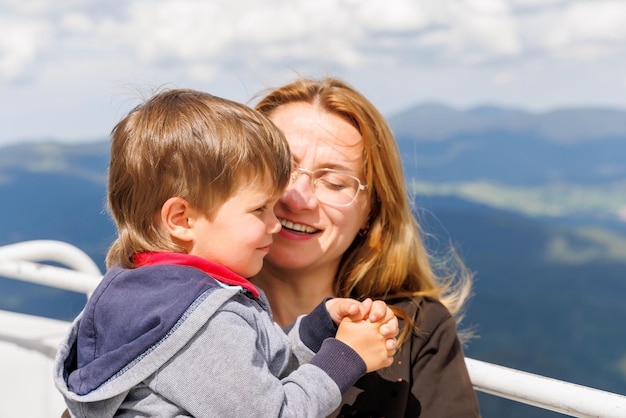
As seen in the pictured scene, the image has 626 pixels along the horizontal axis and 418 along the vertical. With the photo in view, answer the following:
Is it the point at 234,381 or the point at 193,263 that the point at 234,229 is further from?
the point at 234,381

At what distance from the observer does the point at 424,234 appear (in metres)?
1.97

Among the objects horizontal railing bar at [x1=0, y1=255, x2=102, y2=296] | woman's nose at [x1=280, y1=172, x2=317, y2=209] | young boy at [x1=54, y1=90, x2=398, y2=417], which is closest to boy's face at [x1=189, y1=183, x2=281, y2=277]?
young boy at [x1=54, y1=90, x2=398, y2=417]

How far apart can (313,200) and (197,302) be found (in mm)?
620

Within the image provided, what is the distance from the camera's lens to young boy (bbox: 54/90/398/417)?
1065mm

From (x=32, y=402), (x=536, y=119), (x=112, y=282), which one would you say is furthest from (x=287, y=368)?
(x=536, y=119)

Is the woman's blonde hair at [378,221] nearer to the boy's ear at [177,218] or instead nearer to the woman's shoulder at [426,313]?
the woman's shoulder at [426,313]

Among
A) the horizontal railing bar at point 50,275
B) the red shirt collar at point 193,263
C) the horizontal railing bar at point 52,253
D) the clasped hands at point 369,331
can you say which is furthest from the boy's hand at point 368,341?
the horizontal railing bar at point 52,253

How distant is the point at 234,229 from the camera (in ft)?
3.93

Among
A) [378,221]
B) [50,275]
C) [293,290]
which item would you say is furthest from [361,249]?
[50,275]

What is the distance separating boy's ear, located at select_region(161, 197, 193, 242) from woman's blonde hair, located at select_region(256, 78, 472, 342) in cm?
65

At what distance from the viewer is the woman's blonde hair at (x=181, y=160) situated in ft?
3.83

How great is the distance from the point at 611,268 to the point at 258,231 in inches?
1260

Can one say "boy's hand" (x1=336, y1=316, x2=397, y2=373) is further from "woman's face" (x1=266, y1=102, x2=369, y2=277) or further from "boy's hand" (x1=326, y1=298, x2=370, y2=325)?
"woman's face" (x1=266, y1=102, x2=369, y2=277)

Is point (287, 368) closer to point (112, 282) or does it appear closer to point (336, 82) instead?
point (112, 282)
